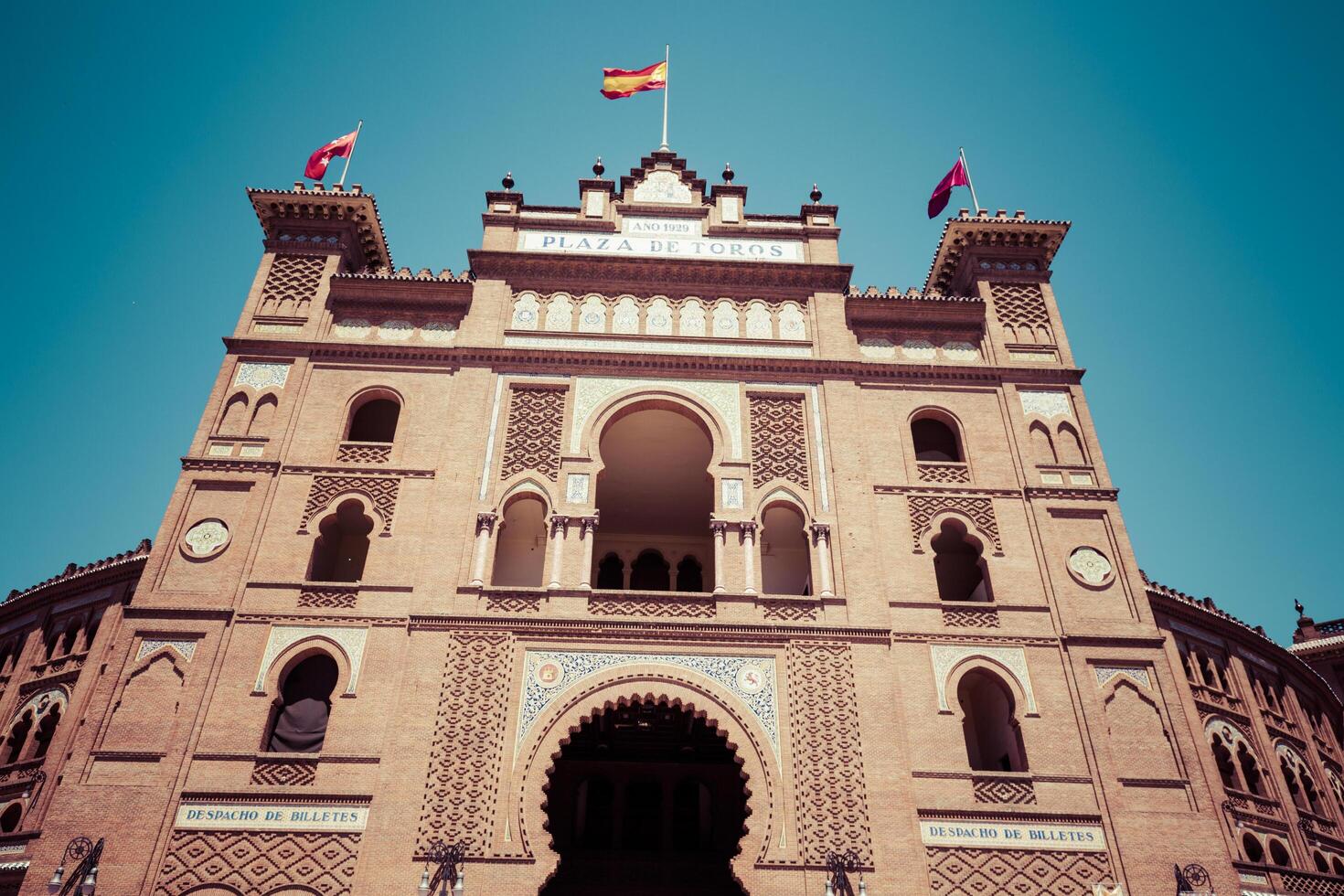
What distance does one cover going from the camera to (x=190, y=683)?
49.3 ft

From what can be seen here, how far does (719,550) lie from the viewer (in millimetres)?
16938

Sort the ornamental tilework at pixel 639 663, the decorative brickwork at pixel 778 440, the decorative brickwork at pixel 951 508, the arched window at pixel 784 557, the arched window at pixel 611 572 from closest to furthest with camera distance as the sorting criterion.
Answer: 1. the ornamental tilework at pixel 639 663
2. the decorative brickwork at pixel 951 508
3. the decorative brickwork at pixel 778 440
4. the arched window at pixel 784 557
5. the arched window at pixel 611 572

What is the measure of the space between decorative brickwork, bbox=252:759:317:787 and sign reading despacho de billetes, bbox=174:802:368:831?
0.33 m

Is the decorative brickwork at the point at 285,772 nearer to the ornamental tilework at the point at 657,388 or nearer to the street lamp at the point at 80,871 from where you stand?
the street lamp at the point at 80,871

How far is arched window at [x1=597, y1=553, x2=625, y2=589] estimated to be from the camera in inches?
854

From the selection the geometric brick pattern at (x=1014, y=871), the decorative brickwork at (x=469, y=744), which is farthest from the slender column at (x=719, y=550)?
the geometric brick pattern at (x=1014, y=871)

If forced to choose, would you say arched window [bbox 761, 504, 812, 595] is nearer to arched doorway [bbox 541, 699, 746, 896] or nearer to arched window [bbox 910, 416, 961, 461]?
arched window [bbox 910, 416, 961, 461]

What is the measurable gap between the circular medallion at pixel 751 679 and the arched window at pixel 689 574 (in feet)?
19.4

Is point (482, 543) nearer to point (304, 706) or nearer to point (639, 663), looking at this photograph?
point (639, 663)

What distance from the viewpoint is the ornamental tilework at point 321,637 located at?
1538 centimetres

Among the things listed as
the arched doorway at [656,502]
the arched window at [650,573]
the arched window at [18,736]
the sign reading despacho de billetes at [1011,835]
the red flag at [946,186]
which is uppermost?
the red flag at [946,186]

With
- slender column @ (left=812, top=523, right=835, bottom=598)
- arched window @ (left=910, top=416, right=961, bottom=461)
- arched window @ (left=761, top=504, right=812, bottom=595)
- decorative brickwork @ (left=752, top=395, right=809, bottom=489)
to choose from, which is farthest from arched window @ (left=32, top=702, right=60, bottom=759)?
arched window @ (left=910, top=416, right=961, bottom=461)

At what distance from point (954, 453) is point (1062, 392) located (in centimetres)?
252

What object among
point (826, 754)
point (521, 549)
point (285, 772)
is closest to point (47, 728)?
point (285, 772)
